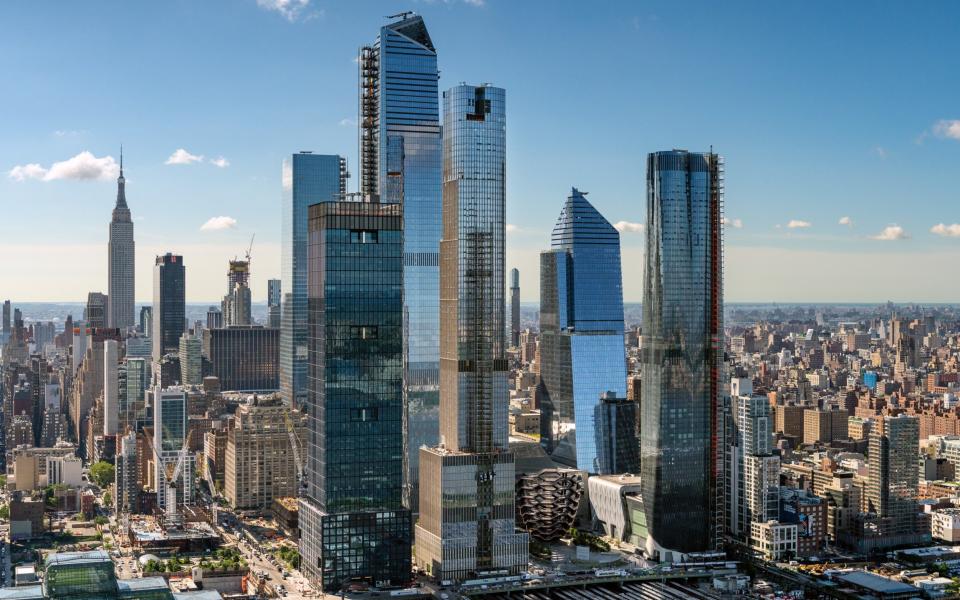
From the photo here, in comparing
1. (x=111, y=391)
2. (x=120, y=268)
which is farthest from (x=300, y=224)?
(x=120, y=268)

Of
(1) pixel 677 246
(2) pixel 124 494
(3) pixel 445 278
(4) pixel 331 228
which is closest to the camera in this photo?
(4) pixel 331 228

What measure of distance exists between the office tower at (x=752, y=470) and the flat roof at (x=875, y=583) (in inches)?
245

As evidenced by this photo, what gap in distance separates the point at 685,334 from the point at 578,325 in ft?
53.9

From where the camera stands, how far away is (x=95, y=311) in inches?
5226

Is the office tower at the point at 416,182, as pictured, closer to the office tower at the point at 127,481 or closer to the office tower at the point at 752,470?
the office tower at the point at 752,470

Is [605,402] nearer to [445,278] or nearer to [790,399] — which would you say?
[445,278]

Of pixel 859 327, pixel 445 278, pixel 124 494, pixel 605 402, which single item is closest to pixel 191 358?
pixel 124 494

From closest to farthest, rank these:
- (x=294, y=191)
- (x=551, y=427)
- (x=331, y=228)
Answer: (x=331, y=228) → (x=551, y=427) → (x=294, y=191)

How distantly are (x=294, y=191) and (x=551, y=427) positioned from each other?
27214mm

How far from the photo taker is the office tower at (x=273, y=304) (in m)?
122

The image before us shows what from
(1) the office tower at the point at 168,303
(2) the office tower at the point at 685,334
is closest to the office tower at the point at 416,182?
(2) the office tower at the point at 685,334

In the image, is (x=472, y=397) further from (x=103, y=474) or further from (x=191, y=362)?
(x=191, y=362)

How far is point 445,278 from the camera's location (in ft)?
177

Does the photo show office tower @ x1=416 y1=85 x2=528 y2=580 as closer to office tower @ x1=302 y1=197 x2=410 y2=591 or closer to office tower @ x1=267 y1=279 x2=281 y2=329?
office tower @ x1=302 y1=197 x2=410 y2=591
